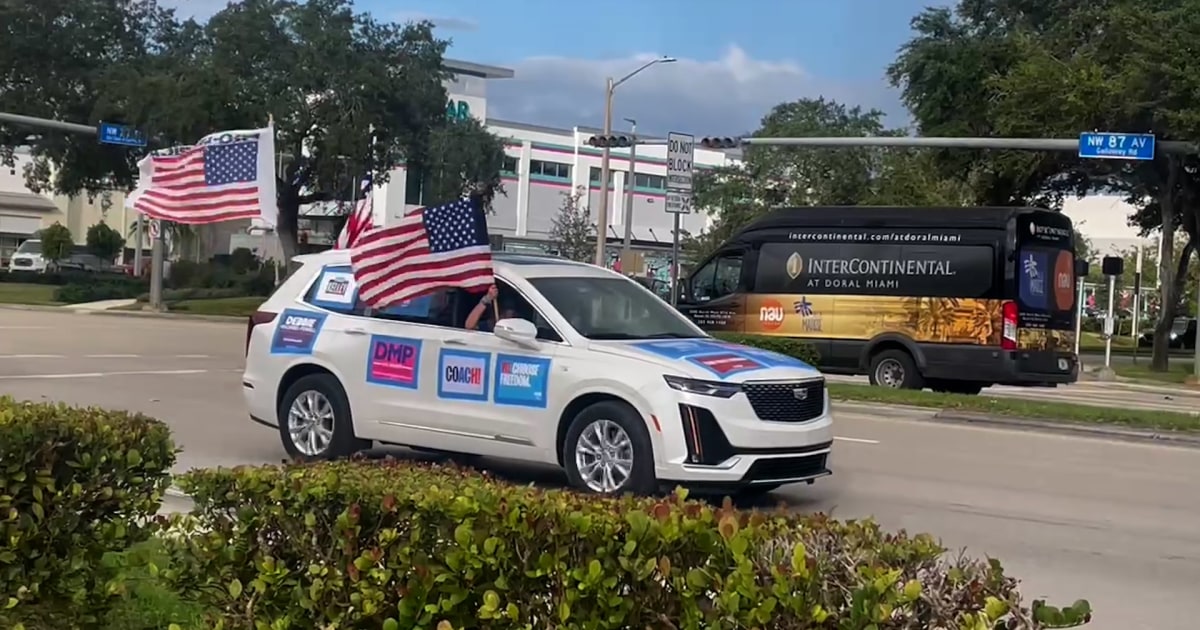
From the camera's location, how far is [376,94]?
47062 mm

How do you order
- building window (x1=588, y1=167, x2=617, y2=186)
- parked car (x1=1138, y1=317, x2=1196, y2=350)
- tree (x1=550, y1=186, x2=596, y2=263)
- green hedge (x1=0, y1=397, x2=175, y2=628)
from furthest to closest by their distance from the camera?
building window (x1=588, y1=167, x2=617, y2=186) < tree (x1=550, y1=186, x2=596, y2=263) < parked car (x1=1138, y1=317, x2=1196, y2=350) < green hedge (x1=0, y1=397, x2=175, y2=628)

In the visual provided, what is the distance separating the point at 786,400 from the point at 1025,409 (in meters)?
9.35

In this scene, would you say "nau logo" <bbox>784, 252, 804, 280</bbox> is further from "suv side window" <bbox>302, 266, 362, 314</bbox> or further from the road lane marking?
"suv side window" <bbox>302, 266, 362, 314</bbox>

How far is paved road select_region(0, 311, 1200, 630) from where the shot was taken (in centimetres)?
866

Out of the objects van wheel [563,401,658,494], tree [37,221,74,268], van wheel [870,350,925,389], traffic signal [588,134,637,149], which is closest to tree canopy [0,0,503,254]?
traffic signal [588,134,637,149]

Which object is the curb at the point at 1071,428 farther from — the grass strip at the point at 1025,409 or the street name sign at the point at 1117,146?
the street name sign at the point at 1117,146

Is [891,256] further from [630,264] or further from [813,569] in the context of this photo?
[813,569]

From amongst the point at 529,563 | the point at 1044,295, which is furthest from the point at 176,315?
the point at 529,563

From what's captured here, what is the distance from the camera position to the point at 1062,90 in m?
34.7

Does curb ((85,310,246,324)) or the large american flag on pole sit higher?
the large american flag on pole

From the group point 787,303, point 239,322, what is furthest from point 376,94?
point 787,303

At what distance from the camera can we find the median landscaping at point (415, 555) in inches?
138

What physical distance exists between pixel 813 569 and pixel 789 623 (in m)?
0.15

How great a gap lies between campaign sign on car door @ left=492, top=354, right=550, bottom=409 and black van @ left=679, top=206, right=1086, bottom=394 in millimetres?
12350
